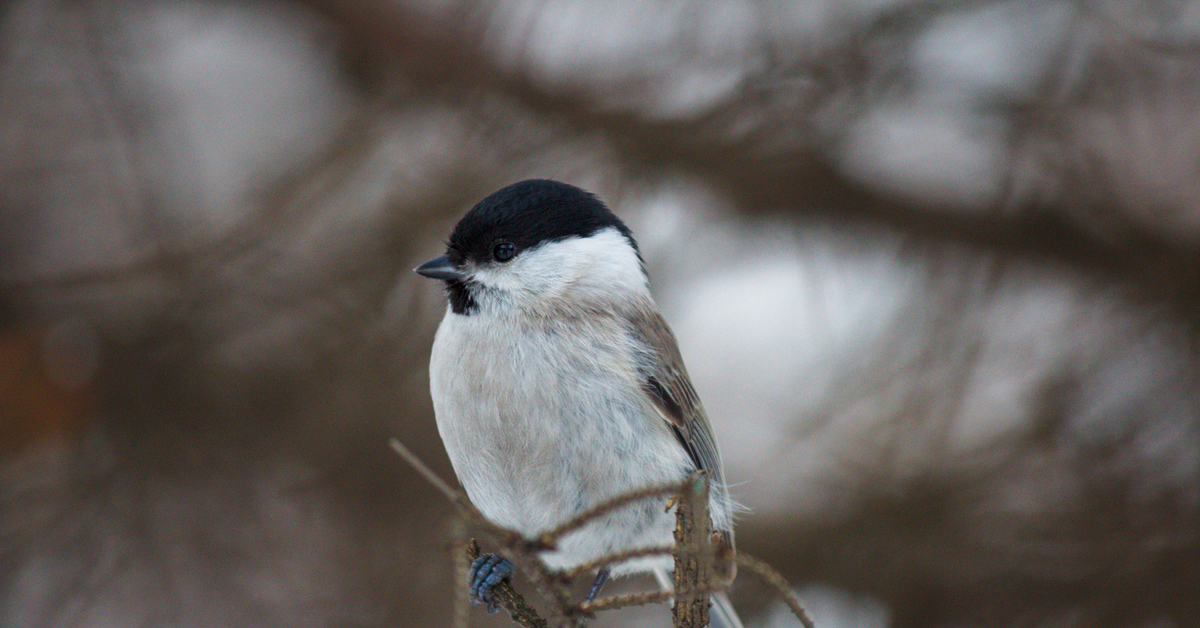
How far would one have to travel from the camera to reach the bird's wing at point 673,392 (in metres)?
1.36

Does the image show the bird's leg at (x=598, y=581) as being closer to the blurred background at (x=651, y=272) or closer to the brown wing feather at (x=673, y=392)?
the brown wing feather at (x=673, y=392)

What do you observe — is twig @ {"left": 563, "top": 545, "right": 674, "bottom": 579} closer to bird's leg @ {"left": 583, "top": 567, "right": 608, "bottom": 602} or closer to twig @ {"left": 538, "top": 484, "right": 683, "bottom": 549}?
twig @ {"left": 538, "top": 484, "right": 683, "bottom": 549}

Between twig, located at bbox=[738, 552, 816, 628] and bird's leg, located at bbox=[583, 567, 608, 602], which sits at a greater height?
twig, located at bbox=[738, 552, 816, 628]

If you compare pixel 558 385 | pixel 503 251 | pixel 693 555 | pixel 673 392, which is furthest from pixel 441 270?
pixel 693 555

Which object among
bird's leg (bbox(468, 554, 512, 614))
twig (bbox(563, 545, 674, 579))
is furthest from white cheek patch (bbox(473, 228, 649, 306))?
twig (bbox(563, 545, 674, 579))

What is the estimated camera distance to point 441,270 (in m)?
1.30

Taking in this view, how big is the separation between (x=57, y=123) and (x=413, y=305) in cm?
127

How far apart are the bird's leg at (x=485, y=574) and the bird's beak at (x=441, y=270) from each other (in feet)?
1.49

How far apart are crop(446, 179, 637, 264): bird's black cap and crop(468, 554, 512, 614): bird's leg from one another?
503 mm

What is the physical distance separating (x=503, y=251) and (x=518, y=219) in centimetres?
6

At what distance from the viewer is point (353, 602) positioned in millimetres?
2318

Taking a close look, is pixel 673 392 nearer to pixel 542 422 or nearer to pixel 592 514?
pixel 542 422

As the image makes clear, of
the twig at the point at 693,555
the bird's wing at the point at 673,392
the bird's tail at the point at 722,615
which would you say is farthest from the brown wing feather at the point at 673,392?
the twig at the point at 693,555

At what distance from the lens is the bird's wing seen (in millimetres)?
1361
